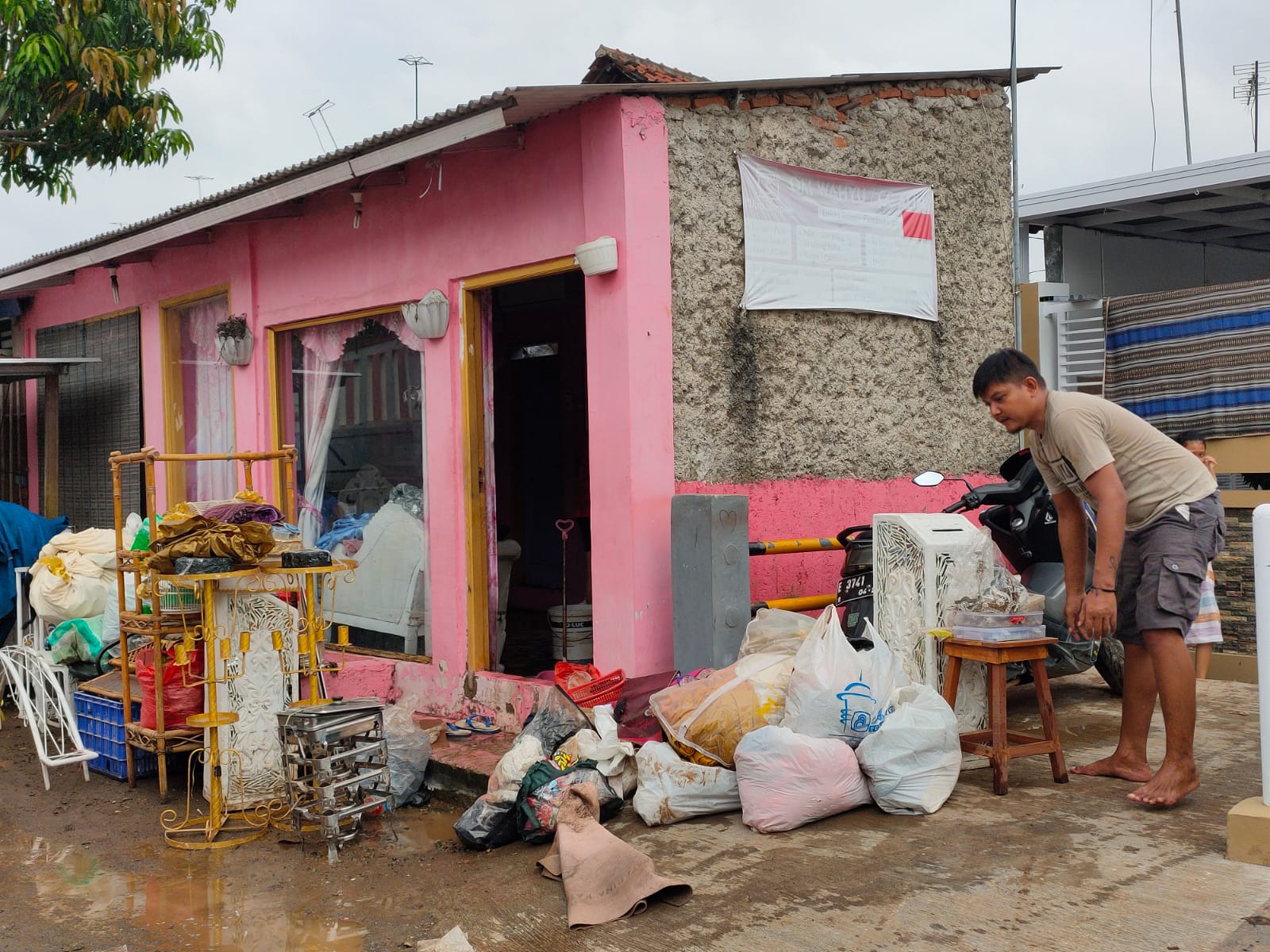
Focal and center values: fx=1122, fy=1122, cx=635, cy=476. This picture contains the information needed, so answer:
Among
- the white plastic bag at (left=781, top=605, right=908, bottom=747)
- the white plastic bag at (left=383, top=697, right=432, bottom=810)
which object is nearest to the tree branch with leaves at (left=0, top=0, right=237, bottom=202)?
the white plastic bag at (left=383, top=697, right=432, bottom=810)

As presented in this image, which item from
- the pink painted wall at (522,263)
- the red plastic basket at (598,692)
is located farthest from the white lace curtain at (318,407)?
the red plastic basket at (598,692)

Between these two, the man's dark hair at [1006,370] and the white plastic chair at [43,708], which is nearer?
the man's dark hair at [1006,370]

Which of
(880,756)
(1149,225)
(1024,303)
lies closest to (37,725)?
(880,756)

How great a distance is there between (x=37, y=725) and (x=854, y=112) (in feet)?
20.8

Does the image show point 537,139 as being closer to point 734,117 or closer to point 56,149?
point 734,117

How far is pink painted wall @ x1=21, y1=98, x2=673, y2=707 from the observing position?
604 centimetres

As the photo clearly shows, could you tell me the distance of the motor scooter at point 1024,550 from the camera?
5.89m

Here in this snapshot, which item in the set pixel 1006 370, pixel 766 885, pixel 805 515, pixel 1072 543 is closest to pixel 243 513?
pixel 805 515

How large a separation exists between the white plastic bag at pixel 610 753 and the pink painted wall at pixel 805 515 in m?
1.52

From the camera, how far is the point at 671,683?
579cm

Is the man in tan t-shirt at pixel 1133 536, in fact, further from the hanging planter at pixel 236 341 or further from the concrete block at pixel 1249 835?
the hanging planter at pixel 236 341

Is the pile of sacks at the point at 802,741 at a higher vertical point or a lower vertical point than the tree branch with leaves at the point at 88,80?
lower

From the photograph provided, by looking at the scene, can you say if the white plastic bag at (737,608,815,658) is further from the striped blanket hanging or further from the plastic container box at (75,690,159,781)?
the striped blanket hanging

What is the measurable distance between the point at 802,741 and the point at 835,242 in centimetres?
349
